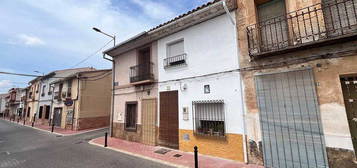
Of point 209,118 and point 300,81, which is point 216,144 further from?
point 300,81

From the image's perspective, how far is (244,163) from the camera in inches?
202

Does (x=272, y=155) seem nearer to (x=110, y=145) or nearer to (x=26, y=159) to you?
(x=110, y=145)

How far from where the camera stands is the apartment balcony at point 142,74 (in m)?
8.27

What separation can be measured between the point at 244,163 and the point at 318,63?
150 inches

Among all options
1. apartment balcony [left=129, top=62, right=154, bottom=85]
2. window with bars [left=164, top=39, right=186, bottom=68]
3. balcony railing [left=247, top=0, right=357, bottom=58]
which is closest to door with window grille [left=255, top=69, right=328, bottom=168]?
balcony railing [left=247, top=0, right=357, bottom=58]

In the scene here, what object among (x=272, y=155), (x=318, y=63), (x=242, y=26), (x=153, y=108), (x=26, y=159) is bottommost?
(x=26, y=159)

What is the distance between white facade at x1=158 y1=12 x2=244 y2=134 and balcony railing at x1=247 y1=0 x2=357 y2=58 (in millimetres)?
974

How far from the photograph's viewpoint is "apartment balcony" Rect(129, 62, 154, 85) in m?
8.27

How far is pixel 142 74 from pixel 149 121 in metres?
2.71

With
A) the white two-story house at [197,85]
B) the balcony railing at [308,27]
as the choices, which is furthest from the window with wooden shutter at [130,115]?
the balcony railing at [308,27]

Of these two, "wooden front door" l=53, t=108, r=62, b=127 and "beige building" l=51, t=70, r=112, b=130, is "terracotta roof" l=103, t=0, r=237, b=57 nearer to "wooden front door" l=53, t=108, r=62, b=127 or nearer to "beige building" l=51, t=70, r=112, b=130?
"beige building" l=51, t=70, r=112, b=130

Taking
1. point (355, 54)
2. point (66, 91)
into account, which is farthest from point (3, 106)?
point (355, 54)

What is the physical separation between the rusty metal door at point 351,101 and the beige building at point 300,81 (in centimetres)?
2

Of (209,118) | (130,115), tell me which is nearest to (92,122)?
(130,115)
